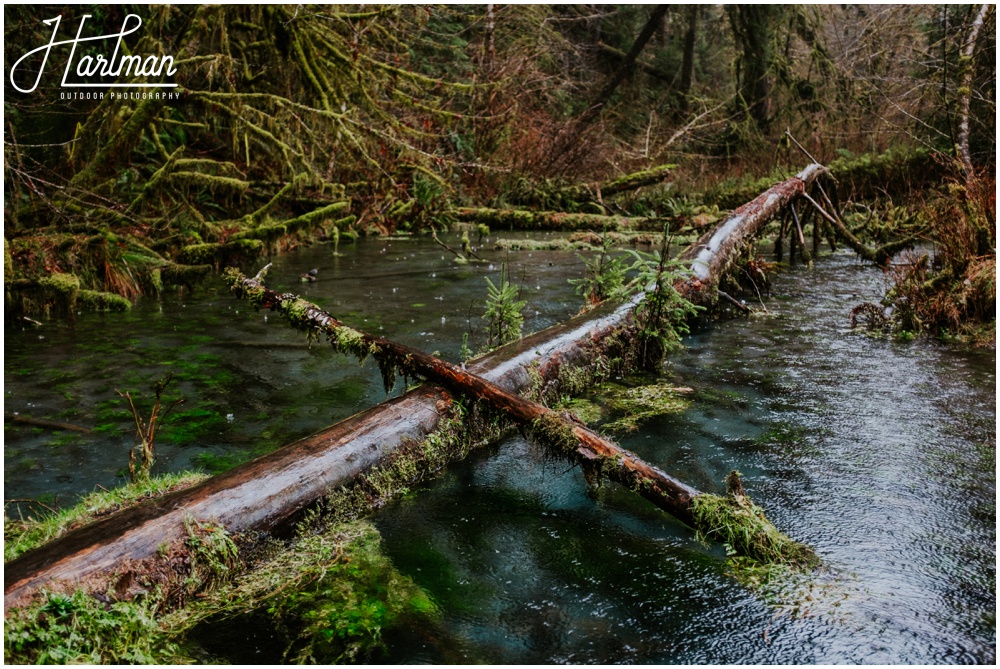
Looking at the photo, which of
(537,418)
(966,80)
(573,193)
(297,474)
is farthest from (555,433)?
(573,193)

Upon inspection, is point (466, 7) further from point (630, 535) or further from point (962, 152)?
point (630, 535)

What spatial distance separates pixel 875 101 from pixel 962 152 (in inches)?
368

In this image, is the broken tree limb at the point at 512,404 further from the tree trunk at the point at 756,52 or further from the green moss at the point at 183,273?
the tree trunk at the point at 756,52

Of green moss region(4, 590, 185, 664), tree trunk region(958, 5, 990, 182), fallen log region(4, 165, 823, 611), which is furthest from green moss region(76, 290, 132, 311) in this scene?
tree trunk region(958, 5, 990, 182)

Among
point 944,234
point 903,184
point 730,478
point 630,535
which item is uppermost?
point 903,184

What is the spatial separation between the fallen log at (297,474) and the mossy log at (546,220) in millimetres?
9897

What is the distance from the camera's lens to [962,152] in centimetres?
1264

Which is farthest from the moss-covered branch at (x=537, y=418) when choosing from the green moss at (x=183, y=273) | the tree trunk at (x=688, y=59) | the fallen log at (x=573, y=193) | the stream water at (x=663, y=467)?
the tree trunk at (x=688, y=59)

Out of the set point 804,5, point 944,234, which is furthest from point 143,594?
point 804,5

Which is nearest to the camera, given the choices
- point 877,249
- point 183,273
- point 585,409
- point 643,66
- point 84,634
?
point 84,634

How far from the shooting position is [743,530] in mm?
3660

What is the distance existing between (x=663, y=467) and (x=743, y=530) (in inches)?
48.7

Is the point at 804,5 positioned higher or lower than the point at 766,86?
higher

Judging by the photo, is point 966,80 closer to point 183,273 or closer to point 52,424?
point 183,273
